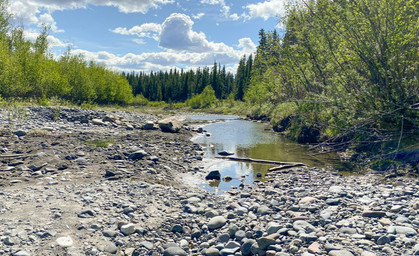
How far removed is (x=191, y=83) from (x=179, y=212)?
97522 mm

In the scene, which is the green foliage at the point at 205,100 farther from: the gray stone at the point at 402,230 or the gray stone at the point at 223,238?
the gray stone at the point at 402,230

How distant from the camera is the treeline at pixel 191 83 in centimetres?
8775

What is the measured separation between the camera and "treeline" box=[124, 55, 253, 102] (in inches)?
3455

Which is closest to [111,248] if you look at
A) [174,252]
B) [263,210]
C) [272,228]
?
[174,252]

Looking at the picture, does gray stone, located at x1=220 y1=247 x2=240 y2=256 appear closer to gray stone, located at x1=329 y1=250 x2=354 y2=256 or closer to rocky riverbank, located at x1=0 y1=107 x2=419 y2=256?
rocky riverbank, located at x1=0 y1=107 x2=419 y2=256

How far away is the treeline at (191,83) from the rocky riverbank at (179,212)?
75.2 metres

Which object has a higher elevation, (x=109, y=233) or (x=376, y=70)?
(x=376, y=70)

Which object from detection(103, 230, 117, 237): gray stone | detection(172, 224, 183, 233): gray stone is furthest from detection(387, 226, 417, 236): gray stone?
detection(103, 230, 117, 237): gray stone

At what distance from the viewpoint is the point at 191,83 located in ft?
334

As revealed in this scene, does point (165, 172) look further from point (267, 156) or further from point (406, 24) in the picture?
point (406, 24)

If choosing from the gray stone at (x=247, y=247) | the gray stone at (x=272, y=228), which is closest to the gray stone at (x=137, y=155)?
the gray stone at (x=272, y=228)

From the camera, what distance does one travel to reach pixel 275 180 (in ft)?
32.1

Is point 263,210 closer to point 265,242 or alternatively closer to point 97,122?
point 265,242

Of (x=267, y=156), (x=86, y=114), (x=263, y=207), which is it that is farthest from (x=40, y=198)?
(x=86, y=114)
